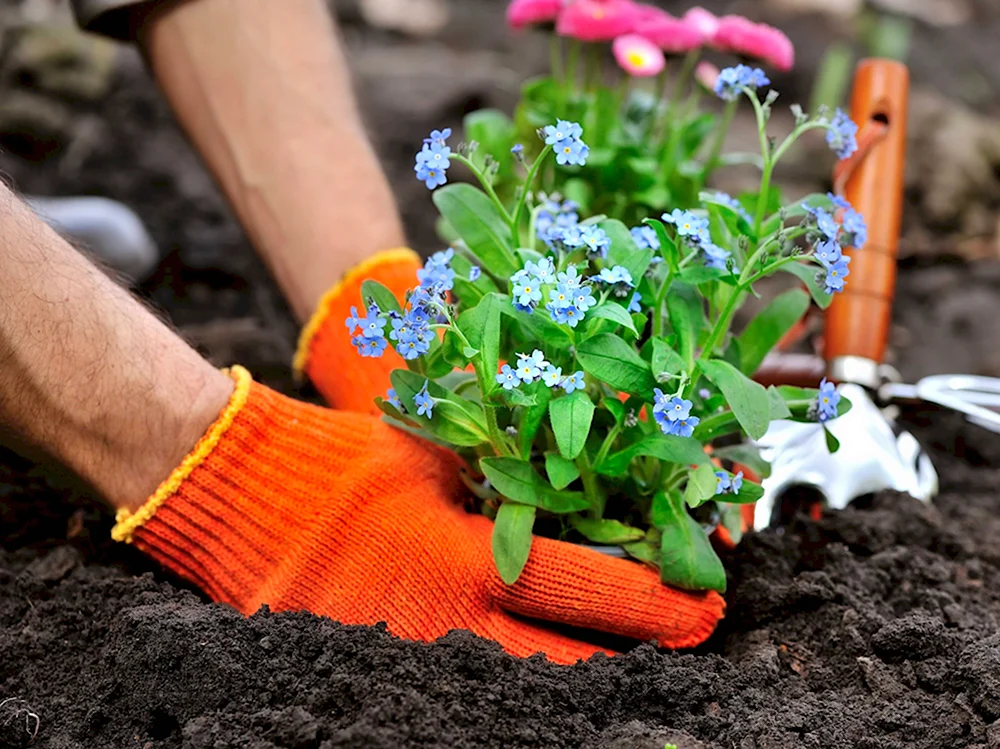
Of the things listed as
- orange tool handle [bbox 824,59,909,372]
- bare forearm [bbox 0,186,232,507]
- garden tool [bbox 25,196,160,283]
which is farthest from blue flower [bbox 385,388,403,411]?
garden tool [bbox 25,196,160,283]

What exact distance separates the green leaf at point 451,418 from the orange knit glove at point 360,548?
0.36 ft

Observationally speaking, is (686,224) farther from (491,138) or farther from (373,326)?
(491,138)

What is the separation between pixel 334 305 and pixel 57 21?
218 cm

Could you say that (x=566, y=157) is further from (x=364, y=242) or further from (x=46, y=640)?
(x=46, y=640)

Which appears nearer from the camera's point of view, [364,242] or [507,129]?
[364,242]

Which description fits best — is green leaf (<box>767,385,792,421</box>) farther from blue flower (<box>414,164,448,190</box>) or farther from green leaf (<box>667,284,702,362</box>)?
blue flower (<box>414,164,448,190</box>)

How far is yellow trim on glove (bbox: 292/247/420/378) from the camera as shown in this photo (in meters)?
1.59

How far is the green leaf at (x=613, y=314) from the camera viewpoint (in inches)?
40.2

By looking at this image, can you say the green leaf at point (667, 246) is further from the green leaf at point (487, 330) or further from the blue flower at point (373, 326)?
the blue flower at point (373, 326)

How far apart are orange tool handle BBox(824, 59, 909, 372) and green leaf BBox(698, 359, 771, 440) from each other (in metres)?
0.60

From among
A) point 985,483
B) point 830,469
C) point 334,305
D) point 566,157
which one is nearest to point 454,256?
point 566,157

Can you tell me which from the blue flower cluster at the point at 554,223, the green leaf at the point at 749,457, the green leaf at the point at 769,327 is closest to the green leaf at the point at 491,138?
the blue flower cluster at the point at 554,223

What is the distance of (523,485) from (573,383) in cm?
15

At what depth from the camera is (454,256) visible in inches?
49.5
